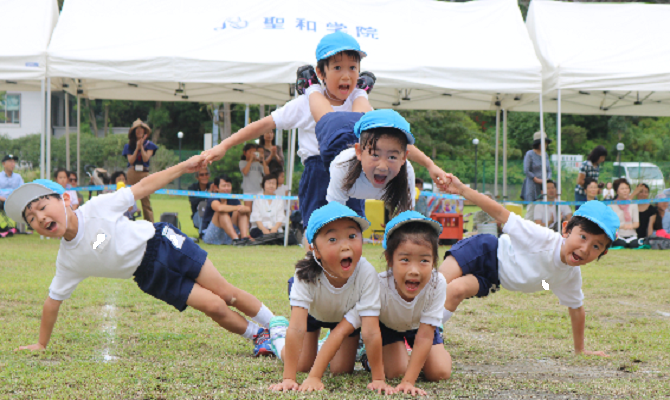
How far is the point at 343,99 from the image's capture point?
393cm

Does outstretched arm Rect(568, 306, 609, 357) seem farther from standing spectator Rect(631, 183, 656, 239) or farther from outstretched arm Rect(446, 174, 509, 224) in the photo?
standing spectator Rect(631, 183, 656, 239)

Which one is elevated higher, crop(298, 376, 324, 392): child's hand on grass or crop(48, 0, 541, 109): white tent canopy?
crop(48, 0, 541, 109): white tent canopy

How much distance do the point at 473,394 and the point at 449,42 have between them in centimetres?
838

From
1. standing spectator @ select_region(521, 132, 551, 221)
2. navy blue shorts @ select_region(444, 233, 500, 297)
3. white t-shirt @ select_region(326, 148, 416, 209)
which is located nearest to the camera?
white t-shirt @ select_region(326, 148, 416, 209)

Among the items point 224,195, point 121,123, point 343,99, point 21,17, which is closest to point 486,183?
point 224,195

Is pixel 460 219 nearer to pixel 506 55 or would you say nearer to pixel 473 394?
pixel 506 55

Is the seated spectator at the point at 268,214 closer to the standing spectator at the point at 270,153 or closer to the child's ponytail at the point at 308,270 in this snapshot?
the standing spectator at the point at 270,153

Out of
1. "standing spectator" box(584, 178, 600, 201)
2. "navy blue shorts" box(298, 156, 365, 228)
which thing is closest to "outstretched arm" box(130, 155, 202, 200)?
"navy blue shorts" box(298, 156, 365, 228)

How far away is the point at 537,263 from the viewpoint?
3.92 m

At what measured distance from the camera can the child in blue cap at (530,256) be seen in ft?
12.0

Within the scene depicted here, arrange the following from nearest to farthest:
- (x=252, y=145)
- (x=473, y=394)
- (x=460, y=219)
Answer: (x=473, y=394) < (x=460, y=219) < (x=252, y=145)

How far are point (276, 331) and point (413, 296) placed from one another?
0.96 meters

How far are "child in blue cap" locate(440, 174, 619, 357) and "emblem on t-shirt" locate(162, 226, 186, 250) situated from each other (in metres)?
1.64

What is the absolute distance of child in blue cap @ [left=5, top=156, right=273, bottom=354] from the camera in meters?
3.63
